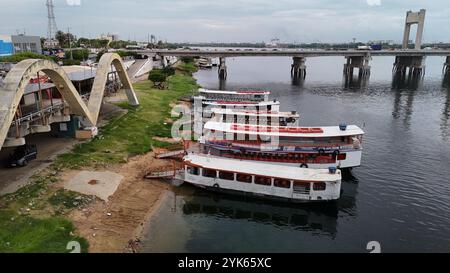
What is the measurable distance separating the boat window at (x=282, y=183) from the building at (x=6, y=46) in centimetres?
10476

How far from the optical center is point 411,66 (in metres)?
171

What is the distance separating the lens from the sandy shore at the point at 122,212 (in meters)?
26.7

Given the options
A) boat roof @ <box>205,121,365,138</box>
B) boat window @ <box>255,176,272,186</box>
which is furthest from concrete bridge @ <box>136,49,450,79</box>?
boat window @ <box>255,176,272,186</box>

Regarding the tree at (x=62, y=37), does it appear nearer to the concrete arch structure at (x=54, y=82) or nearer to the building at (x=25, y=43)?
the building at (x=25, y=43)

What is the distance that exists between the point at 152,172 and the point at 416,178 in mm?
31192

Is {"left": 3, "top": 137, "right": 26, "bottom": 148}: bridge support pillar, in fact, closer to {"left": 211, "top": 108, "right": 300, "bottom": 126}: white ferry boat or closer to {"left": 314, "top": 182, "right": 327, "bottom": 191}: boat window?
{"left": 314, "top": 182, "right": 327, "bottom": 191}: boat window

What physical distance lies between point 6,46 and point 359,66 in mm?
140220

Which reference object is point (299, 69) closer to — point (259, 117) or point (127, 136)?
point (259, 117)

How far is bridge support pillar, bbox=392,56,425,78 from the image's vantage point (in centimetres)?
16500

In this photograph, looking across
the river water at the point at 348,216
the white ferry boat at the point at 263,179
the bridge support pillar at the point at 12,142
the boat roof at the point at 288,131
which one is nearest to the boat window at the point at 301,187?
the white ferry boat at the point at 263,179

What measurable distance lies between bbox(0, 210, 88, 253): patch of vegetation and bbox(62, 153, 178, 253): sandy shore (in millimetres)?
1079

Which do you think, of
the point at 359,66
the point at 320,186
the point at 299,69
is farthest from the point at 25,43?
the point at 359,66

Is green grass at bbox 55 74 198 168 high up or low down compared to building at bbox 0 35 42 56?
down
